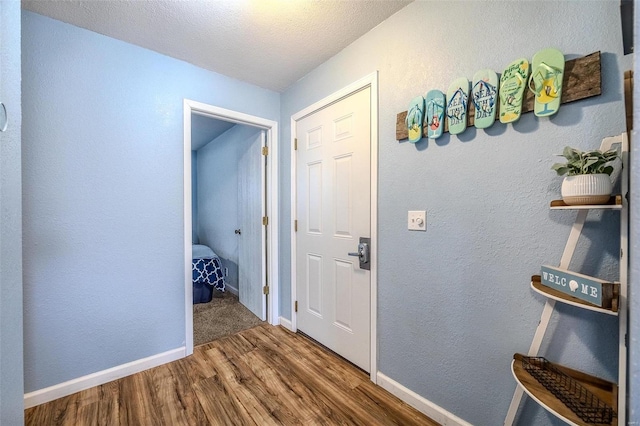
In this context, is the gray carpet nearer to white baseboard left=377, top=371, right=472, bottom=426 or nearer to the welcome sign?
white baseboard left=377, top=371, right=472, bottom=426

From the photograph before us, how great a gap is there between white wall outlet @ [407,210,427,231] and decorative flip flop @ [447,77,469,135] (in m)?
0.46

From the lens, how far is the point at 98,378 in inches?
69.1

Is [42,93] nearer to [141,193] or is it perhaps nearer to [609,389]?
[141,193]

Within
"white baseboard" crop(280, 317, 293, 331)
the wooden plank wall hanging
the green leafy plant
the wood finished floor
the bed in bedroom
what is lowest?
the wood finished floor

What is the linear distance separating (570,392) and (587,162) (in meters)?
0.83

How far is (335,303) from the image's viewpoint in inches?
82.9

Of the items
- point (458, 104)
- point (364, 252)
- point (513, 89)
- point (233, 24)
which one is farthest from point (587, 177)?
point (233, 24)

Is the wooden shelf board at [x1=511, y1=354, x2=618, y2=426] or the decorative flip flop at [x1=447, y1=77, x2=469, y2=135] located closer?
the wooden shelf board at [x1=511, y1=354, x2=618, y2=426]

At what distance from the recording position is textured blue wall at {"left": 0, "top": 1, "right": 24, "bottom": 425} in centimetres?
81

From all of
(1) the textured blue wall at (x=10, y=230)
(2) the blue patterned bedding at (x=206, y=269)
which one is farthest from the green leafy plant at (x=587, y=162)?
(2) the blue patterned bedding at (x=206, y=269)

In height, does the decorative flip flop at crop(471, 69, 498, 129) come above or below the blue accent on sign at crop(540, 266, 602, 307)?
above

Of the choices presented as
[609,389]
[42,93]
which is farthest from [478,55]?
[42,93]

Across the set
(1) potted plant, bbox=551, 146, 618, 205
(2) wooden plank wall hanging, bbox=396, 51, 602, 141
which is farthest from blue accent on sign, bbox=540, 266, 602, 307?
(2) wooden plank wall hanging, bbox=396, 51, 602, 141

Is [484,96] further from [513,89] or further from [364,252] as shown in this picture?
[364,252]
